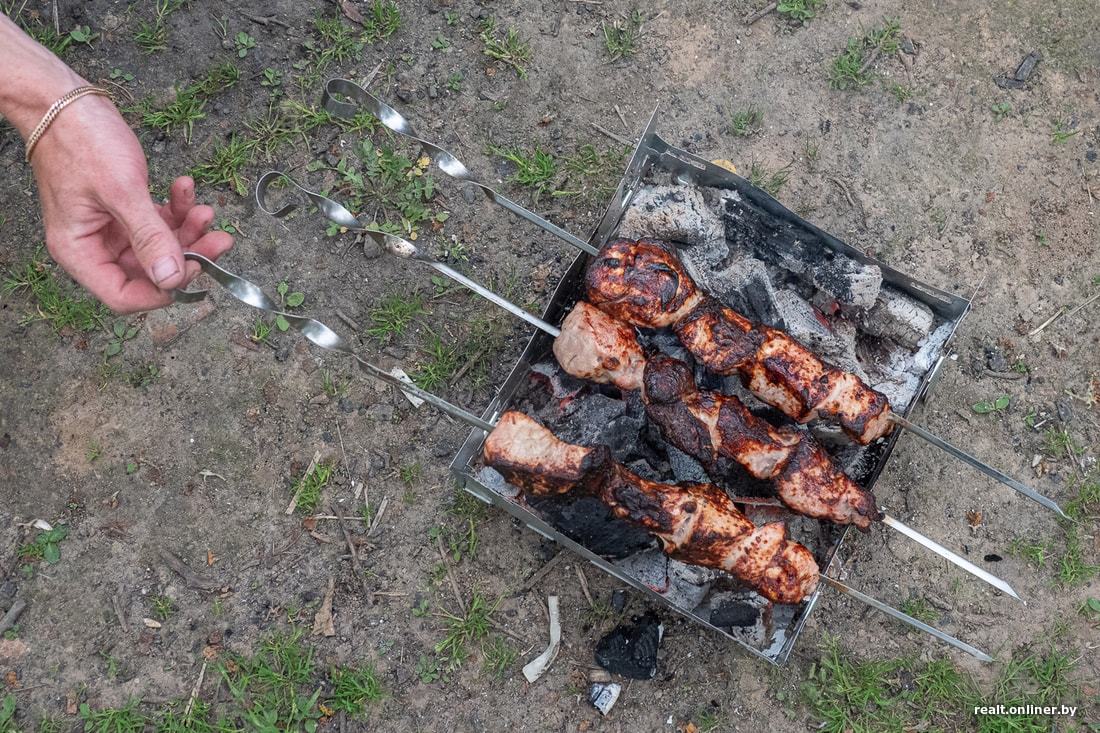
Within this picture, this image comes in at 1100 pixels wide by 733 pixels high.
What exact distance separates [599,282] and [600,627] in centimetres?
187

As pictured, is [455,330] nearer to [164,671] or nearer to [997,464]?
[164,671]

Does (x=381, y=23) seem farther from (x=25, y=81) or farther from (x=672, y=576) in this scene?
(x=672, y=576)

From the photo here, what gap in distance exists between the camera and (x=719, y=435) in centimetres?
360

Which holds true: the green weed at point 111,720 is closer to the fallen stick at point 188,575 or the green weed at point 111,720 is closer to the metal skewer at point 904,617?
the fallen stick at point 188,575

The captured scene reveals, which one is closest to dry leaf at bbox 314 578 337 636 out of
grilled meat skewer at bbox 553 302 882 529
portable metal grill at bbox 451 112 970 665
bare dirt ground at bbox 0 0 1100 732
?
bare dirt ground at bbox 0 0 1100 732

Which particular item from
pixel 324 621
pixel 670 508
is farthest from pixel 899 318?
pixel 324 621

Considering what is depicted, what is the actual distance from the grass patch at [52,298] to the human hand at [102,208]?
103 centimetres

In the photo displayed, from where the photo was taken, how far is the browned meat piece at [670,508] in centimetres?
344

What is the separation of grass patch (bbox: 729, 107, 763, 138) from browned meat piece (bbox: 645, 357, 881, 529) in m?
1.94

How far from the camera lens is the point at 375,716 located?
397 cm

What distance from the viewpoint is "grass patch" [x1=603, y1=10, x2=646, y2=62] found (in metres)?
4.84

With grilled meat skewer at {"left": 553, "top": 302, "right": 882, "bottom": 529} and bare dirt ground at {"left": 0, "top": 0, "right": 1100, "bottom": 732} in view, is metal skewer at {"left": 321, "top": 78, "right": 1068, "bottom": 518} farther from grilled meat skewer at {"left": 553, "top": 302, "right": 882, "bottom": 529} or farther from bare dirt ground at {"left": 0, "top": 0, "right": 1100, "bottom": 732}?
bare dirt ground at {"left": 0, "top": 0, "right": 1100, "bottom": 732}

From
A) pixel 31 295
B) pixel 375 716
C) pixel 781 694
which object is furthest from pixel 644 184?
pixel 31 295

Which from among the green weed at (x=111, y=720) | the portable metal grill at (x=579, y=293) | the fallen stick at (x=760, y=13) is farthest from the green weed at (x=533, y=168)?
the green weed at (x=111, y=720)
